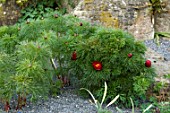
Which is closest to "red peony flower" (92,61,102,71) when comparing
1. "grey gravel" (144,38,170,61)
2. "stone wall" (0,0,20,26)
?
"grey gravel" (144,38,170,61)

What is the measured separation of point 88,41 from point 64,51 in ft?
0.91

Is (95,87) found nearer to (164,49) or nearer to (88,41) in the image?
(88,41)

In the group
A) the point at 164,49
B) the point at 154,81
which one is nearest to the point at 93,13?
the point at 164,49

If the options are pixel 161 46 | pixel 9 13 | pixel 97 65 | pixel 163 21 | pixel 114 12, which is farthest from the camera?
pixel 9 13

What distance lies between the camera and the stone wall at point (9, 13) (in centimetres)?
648

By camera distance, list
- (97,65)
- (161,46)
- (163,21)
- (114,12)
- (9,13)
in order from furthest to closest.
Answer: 1. (9,13)
2. (163,21)
3. (161,46)
4. (114,12)
5. (97,65)

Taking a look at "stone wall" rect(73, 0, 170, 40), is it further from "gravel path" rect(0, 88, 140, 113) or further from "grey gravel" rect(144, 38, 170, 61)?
"gravel path" rect(0, 88, 140, 113)

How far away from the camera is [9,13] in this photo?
654 cm

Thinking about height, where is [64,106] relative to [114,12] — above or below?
below

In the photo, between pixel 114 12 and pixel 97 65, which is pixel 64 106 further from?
pixel 114 12

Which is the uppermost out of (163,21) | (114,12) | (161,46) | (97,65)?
(114,12)

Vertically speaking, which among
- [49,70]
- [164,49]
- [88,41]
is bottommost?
[164,49]

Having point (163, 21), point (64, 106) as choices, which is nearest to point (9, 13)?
point (163, 21)

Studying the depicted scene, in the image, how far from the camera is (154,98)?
3.91 meters
